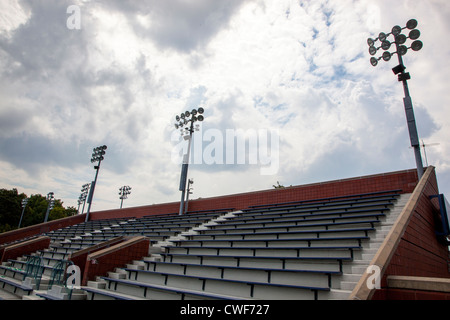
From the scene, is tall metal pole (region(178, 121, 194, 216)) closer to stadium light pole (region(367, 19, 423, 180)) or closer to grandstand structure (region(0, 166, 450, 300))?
grandstand structure (region(0, 166, 450, 300))

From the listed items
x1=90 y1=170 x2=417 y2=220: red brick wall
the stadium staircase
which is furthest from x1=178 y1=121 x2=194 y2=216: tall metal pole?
the stadium staircase

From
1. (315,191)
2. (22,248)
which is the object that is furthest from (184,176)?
(22,248)

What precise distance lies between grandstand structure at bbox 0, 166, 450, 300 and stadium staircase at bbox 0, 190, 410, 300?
0.07ft

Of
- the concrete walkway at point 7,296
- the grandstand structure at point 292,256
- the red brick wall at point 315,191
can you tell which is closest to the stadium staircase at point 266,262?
the grandstand structure at point 292,256

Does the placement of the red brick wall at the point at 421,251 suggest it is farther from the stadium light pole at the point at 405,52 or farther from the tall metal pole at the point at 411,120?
the stadium light pole at the point at 405,52

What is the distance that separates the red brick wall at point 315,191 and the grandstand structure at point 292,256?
41mm

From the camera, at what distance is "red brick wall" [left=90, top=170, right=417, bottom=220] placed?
8930 millimetres

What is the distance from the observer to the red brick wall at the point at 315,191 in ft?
29.3

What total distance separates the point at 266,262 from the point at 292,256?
54 cm

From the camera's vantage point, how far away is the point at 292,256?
5414mm

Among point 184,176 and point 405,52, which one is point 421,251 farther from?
point 184,176
